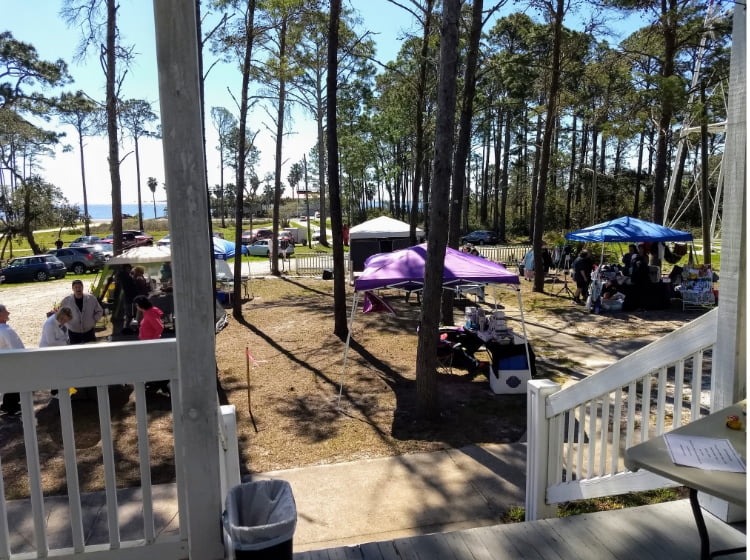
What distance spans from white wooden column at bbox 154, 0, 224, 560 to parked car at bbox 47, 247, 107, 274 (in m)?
27.6

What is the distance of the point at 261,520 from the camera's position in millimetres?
2113

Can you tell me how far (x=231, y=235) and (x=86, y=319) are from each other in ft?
144

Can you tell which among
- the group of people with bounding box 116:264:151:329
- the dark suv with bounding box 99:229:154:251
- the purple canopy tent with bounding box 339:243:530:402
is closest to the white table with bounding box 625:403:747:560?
the purple canopy tent with bounding box 339:243:530:402

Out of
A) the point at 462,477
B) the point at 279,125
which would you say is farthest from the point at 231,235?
the point at 462,477

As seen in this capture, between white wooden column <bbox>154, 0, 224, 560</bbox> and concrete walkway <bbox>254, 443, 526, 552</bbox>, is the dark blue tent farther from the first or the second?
white wooden column <bbox>154, 0, 224, 560</bbox>

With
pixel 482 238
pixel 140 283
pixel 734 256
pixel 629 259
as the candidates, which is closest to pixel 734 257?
pixel 734 256

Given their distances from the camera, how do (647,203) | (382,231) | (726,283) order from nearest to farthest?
(726,283)
(382,231)
(647,203)

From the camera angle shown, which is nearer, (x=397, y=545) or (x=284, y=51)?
(x=397, y=545)

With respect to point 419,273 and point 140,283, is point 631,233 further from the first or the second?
point 140,283

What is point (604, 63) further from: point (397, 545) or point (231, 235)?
point (231, 235)

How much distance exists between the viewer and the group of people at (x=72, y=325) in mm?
5992

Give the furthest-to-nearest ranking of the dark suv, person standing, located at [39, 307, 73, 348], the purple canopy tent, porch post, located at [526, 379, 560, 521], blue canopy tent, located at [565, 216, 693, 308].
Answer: the dark suv
blue canopy tent, located at [565, 216, 693, 308]
the purple canopy tent
person standing, located at [39, 307, 73, 348]
porch post, located at [526, 379, 560, 521]

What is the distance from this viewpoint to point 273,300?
15.8m

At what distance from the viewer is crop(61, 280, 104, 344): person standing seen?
25.0 ft
